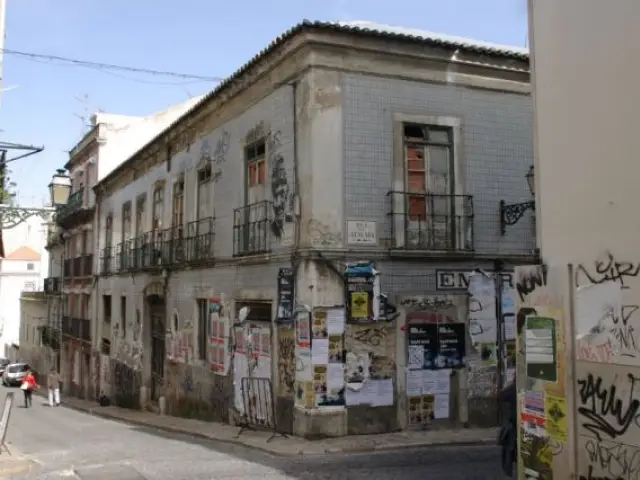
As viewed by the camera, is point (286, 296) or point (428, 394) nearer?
point (286, 296)

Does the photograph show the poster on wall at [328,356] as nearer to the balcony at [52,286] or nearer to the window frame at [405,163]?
the window frame at [405,163]

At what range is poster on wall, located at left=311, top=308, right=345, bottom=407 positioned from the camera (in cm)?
1076

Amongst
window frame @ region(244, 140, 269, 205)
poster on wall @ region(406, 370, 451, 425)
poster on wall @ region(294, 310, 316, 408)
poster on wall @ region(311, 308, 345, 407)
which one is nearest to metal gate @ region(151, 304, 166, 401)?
window frame @ region(244, 140, 269, 205)

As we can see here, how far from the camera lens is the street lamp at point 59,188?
22125mm

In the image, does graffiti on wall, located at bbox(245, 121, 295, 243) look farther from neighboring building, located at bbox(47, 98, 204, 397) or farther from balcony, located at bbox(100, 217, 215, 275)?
neighboring building, located at bbox(47, 98, 204, 397)

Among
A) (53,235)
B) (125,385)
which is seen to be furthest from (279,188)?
(53,235)

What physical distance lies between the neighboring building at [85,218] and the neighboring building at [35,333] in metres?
6.10

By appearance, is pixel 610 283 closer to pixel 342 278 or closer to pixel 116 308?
pixel 342 278

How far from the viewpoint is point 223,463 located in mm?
9078

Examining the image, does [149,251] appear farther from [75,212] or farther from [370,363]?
[75,212]

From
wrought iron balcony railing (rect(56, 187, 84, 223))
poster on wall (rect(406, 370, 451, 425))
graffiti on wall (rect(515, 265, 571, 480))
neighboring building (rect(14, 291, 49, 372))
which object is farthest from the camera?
neighboring building (rect(14, 291, 49, 372))

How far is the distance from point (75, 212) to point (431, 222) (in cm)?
2138

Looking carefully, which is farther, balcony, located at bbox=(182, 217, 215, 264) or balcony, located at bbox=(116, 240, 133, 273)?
balcony, located at bbox=(116, 240, 133, 273)

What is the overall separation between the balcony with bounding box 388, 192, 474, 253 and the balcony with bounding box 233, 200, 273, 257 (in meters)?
2.44
